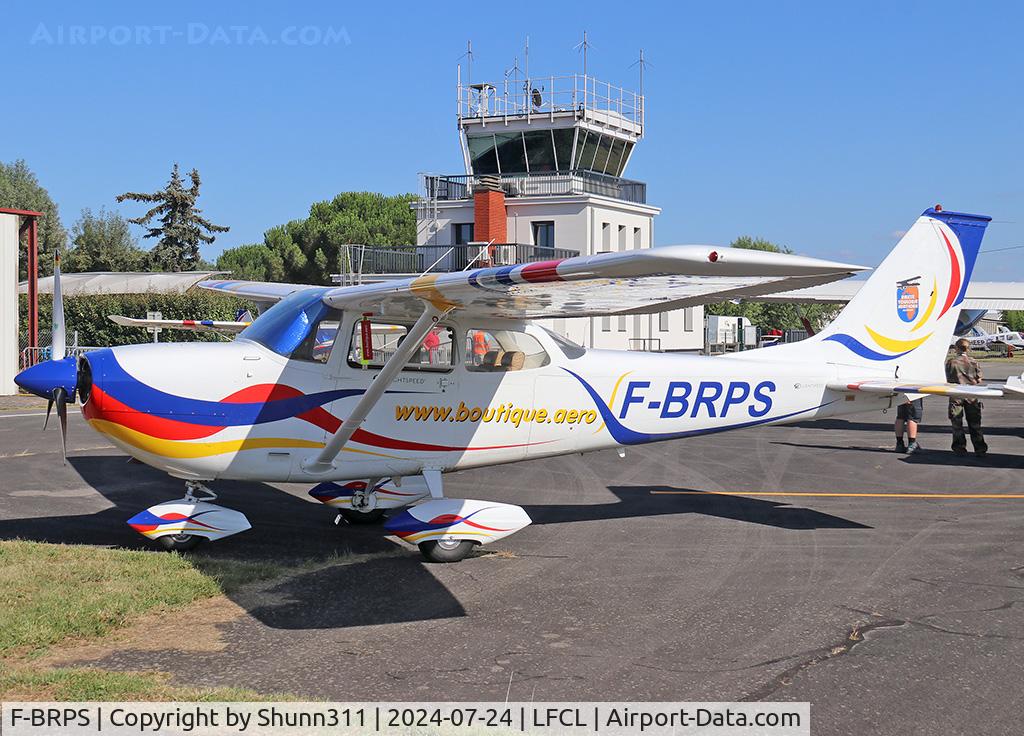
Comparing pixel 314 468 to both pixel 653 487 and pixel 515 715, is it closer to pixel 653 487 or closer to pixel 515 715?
pixel 515 715

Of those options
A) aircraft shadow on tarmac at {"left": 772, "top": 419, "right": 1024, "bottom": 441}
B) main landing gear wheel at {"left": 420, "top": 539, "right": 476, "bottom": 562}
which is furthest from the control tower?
main landing gear wheel at {"left": 420, "top": 539, "right": 476, "bottom": 562}

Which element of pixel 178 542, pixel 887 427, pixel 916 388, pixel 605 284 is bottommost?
pixel 887 427

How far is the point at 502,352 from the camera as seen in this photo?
30.0ft

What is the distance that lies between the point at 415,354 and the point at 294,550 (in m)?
2.09

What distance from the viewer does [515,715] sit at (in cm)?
483

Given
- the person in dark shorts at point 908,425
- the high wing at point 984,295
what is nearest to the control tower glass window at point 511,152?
the high wing at point 984,295

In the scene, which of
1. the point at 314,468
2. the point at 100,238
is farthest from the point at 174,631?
the point at 100,238

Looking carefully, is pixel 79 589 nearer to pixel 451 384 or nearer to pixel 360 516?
pixel 360 516

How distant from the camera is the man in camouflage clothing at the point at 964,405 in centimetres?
1513

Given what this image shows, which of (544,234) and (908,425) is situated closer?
(908,425)

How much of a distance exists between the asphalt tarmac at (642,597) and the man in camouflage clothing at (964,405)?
2.30 metres

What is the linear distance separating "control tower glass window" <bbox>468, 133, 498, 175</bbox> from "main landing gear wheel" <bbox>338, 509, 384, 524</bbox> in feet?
109

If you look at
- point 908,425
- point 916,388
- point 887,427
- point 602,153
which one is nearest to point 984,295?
point 887,427

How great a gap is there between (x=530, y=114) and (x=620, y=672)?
36997 mm
